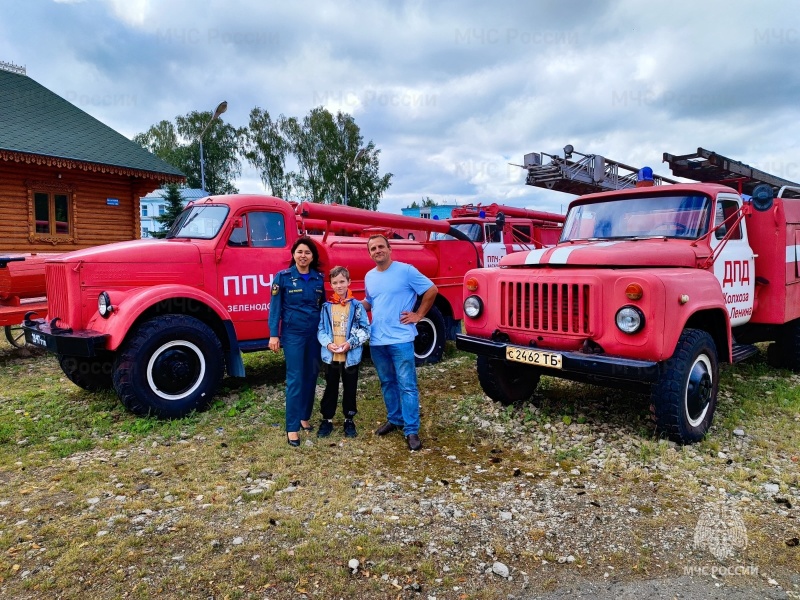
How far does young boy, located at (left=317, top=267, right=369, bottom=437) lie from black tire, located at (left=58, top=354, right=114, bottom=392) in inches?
113

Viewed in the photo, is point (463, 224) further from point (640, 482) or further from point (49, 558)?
A: point (49, 558)

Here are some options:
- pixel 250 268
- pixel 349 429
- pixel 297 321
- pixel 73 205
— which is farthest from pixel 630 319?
pixel 73 205

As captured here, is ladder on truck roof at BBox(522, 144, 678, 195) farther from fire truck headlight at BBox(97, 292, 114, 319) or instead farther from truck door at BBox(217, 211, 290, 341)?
fire truck headlight at BBox(97, 292, 114, 319)

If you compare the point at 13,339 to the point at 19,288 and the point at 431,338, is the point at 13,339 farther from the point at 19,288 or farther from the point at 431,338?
the point at 431,338

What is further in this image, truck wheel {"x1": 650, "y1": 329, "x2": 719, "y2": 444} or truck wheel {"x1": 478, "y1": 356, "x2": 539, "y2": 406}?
truck wheel {"x1": 478, "y1": 356, "x2": 539, "y2": 406}

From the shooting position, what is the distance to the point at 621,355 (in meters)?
4.21

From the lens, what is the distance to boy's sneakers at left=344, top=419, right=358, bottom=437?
191 inches

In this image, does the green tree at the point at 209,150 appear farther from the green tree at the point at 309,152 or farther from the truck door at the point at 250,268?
the truck door at the point at 250,268

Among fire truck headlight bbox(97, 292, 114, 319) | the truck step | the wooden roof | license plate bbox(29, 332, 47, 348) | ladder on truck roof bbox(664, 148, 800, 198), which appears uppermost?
the wooden roof

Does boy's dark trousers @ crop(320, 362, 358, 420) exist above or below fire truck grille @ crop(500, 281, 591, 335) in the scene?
below

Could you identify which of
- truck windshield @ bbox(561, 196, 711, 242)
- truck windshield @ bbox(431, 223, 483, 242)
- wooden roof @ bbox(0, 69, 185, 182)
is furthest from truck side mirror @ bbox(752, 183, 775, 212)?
wooden roof @ bbox(0, 69, 185, 182)

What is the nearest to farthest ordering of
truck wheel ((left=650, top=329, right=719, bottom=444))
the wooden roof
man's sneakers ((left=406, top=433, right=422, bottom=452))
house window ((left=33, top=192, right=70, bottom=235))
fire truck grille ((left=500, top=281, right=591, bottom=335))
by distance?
truck wheel ((left=650, top=329, right=719, bottom=444))
fire truck grille ((left=500, top=281, right=591, bottom=335))
man's sneakers ((left=406, top=433, right=422, bottom=452))
the wooden roof
house window ((left=33, top=192, right=70, bottom=235))

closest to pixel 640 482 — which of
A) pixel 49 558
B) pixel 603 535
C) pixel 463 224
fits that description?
pixel 603 535

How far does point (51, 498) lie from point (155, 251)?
2.74m
